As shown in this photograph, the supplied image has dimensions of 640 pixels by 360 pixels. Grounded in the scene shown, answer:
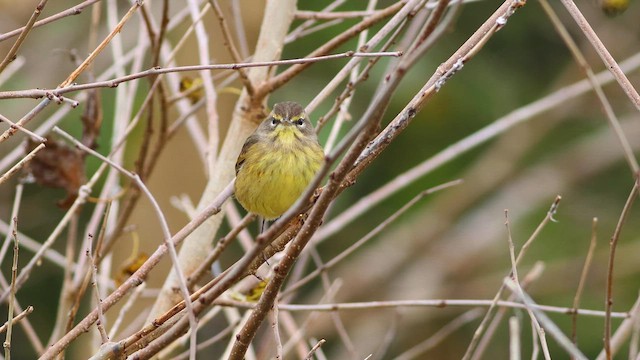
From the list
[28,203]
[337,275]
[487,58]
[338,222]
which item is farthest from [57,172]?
[487,58]

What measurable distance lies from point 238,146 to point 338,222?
2.85ft

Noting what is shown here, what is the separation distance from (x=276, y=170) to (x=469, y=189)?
5550 mm

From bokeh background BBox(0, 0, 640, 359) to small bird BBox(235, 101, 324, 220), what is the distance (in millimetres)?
4161

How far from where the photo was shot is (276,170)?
3639mm

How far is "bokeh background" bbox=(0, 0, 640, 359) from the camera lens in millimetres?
8352

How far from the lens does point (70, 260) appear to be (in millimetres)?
3352

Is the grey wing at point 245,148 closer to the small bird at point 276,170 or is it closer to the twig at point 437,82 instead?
the small bird at point 276,170

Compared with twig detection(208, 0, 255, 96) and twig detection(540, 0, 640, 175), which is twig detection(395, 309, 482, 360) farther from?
twig detection(208, 0, 255, 96)

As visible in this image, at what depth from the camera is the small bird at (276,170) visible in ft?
11.8

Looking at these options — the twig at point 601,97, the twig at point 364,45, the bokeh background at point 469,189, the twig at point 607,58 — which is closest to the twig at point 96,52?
the twig at point 364,45

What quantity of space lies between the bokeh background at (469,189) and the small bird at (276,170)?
4161 millimetres

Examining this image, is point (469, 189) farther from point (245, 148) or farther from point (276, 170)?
point (276, 170)

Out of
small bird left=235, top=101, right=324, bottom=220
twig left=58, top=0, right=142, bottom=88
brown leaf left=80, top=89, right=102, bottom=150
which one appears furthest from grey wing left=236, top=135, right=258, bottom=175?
twig left=58, top=0, right=142, bottom=88

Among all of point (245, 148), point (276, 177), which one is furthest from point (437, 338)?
point (245, 148)
